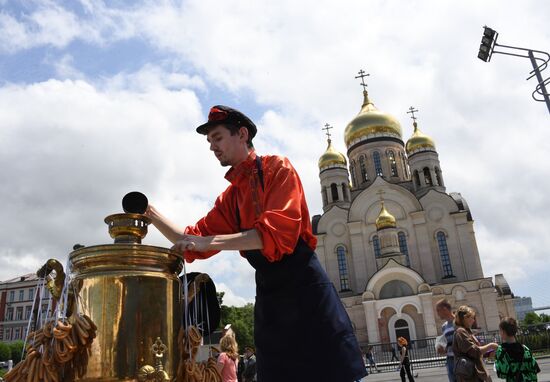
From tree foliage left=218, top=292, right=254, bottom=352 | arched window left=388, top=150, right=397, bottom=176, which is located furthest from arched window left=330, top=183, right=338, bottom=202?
tree foliage left=218, top=292, right=254, bottom=352

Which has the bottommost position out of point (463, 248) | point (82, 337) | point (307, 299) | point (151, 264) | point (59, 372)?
point (59, 372)

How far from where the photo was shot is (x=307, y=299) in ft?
6.53

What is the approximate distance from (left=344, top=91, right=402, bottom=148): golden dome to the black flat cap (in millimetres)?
41052

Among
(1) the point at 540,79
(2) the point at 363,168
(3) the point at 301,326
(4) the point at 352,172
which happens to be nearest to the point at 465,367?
(3) the point at 301,326

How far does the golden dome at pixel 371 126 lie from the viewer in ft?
138

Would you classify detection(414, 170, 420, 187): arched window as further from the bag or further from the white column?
the bag

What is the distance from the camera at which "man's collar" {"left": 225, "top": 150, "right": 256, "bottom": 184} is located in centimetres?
228

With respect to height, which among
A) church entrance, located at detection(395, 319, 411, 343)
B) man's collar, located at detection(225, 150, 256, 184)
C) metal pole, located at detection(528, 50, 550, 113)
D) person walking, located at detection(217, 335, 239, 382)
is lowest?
person walking, located at detection(217, 335, 239, 382)

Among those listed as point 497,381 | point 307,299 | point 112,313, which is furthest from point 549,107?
point 112,313

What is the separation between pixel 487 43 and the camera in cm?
1176

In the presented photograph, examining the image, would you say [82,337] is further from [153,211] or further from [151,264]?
[153,211]

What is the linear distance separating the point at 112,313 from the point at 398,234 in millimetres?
37823

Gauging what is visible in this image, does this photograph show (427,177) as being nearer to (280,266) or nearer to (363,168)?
(363,168)

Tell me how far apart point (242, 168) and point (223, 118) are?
0.26 m
